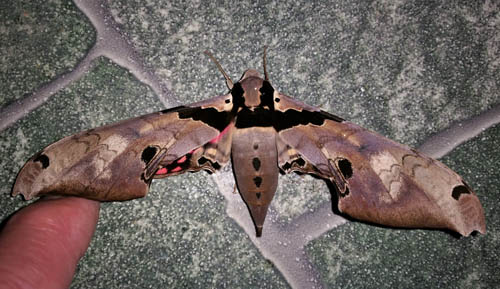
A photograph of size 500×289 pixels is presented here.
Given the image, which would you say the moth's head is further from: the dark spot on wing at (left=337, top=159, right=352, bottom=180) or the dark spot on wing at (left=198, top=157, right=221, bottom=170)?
the dark spot on wing at (left=337, top=159, right=352, bottom=180)

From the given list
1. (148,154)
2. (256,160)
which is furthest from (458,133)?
(148,154)

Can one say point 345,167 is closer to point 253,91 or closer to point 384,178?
point 384,178

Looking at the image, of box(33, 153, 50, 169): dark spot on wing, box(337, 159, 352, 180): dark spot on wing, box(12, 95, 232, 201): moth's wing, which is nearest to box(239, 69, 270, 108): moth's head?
box(12, 95, 232, 201): moth's wing

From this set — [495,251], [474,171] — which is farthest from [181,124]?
[495,251]

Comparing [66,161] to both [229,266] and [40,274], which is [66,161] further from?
[229,266]

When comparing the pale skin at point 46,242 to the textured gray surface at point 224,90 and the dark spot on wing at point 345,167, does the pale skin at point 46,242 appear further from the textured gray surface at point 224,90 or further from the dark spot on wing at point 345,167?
the dark spot on wing at point 345,167
